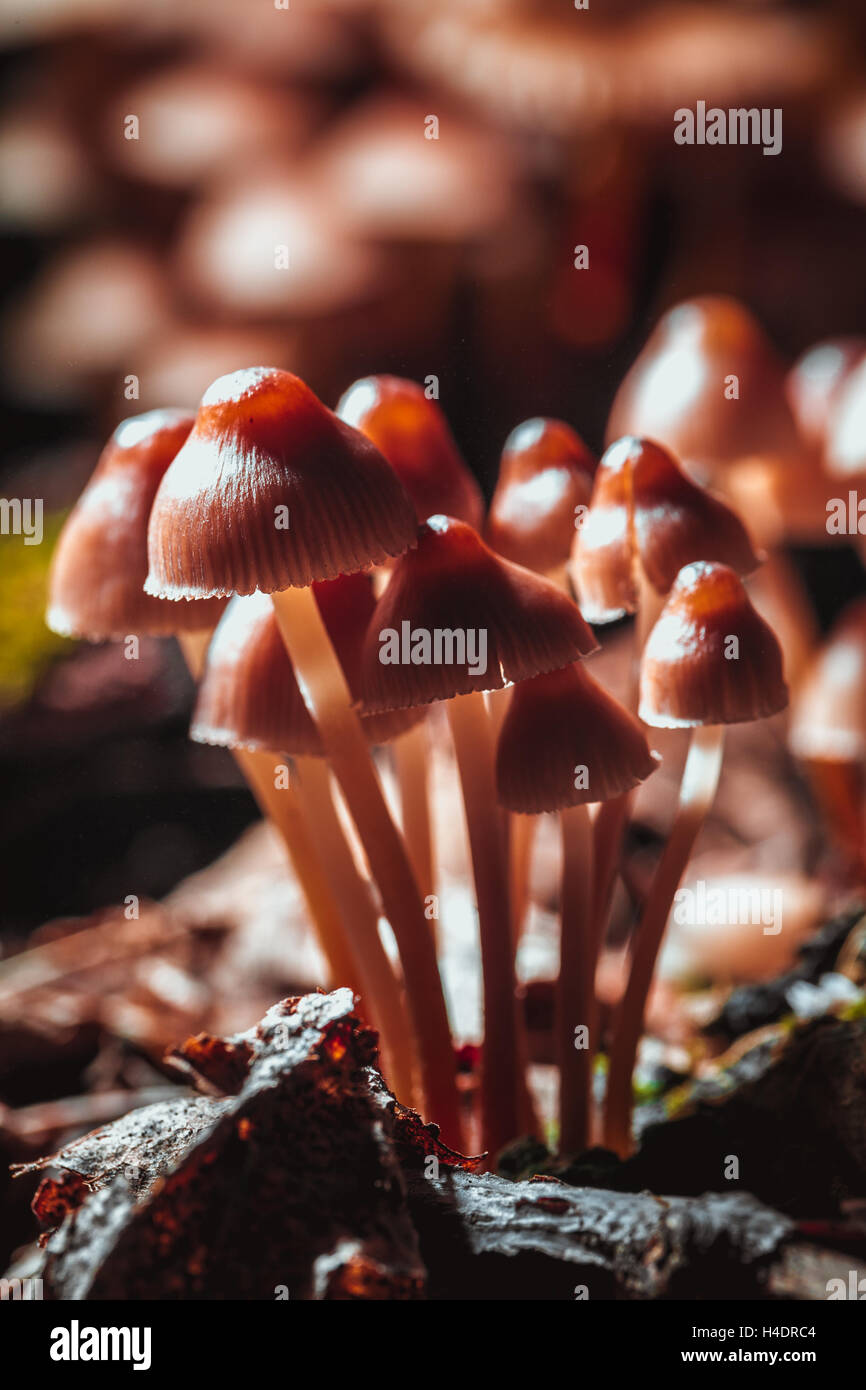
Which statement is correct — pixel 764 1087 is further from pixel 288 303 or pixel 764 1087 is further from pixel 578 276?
pixel 578 276

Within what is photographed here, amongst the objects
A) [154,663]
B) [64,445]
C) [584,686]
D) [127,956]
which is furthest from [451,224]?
[584,686]

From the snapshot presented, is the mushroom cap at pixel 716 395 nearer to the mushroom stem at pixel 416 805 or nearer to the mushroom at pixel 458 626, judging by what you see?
the mushroom stem at pixel 416 805

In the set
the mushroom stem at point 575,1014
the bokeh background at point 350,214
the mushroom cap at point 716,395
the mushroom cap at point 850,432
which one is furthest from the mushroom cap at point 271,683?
the bokeh background at point 350,214

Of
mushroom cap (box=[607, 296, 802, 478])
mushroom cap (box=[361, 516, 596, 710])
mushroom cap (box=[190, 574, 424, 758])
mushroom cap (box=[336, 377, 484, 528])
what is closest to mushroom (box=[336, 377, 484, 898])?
mushroom cap (box=[336, 377, 484, 528])

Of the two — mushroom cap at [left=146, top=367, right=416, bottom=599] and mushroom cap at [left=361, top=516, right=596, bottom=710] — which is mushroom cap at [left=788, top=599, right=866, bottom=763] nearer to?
mushroom cap at [left=361, top=516, right=596, bottom=710]

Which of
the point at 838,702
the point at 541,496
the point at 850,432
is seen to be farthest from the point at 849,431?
the point at 541,496
